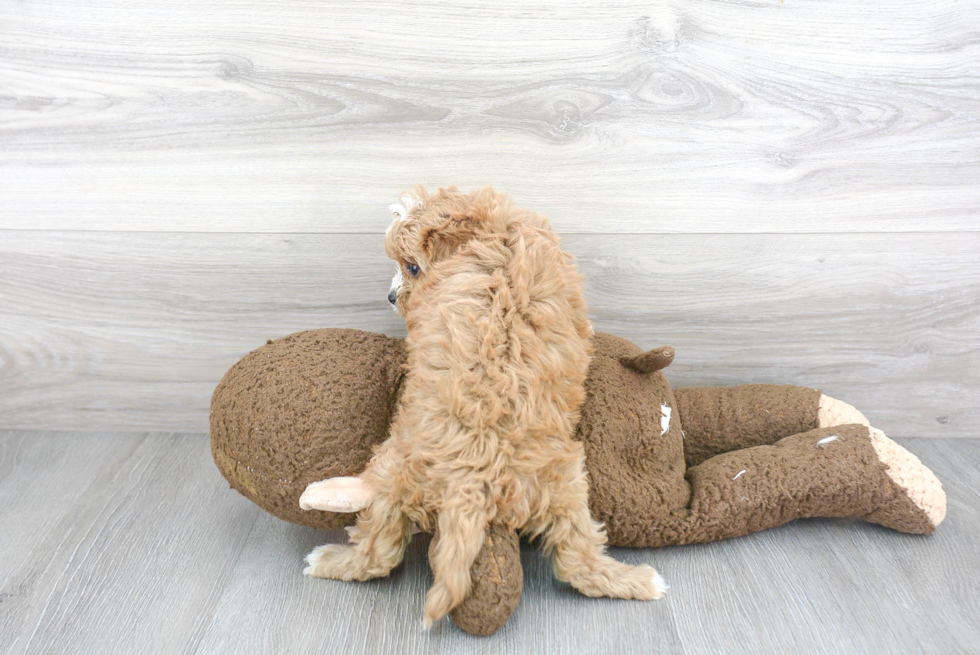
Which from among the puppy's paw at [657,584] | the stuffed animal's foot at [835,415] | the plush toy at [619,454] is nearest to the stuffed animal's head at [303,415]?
the plush toy at [619,454]

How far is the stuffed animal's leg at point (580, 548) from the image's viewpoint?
741 millimetres

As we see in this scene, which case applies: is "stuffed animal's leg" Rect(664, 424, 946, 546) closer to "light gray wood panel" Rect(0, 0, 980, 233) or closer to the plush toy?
the plush toy

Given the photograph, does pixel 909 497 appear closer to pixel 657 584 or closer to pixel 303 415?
pixel 657 584

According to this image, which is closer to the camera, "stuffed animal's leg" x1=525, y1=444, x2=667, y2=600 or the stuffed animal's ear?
"stuffed animal's leg" x1=525, y1=444, x2=667, y2=600

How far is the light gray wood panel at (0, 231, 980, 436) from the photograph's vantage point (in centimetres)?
106

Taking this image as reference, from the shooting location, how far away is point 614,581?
2.52ft

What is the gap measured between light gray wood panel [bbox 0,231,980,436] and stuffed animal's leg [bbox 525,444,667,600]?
40 cm

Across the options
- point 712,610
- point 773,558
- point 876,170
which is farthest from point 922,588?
point 876,170

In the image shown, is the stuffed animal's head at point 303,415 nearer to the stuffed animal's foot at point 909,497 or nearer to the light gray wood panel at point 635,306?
the light gray wood panel at point 635,306

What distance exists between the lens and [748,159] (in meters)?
1.02

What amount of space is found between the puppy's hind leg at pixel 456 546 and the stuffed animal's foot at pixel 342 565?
4.7 inches

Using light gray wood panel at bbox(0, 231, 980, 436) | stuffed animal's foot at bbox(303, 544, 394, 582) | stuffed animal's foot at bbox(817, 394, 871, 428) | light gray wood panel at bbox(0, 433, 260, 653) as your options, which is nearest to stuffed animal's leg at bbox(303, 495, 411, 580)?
stuffed animal's foot at bbox(303, 544, 394, 582)

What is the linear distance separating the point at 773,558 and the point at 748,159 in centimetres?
58

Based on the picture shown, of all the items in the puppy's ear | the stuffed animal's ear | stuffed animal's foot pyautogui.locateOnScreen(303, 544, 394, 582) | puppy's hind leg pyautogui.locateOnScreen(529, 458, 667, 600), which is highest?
the puppy's ear
